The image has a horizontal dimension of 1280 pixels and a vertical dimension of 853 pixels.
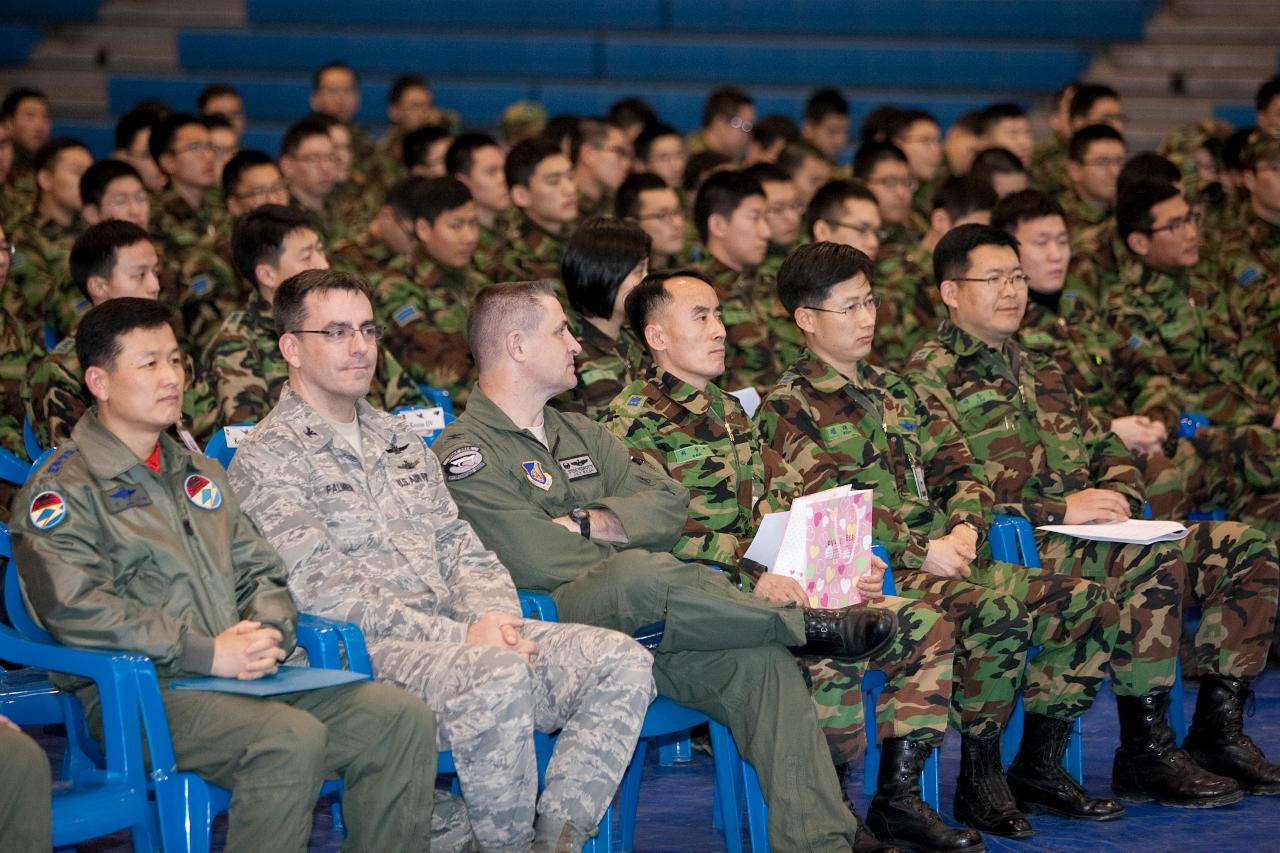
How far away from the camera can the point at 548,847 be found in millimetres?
3201

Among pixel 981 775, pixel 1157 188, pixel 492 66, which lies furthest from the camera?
pixel 492 66

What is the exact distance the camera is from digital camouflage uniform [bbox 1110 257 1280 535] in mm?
5195

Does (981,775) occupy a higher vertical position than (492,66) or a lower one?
lower

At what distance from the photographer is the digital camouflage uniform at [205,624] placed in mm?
2898

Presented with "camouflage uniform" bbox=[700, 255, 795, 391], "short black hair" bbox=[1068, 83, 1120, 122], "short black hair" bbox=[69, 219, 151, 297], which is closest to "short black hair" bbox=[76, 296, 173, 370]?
"short black hair" bbox=[69, 219, 151, 297]

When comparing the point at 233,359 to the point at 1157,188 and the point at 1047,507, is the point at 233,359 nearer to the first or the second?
the point at 1047,507

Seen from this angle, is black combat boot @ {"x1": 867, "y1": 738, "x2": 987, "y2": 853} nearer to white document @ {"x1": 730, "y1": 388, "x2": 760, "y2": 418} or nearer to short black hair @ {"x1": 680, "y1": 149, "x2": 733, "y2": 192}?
white document @ {"x1": 730, "y1": 388, "x2": 760, "y2": 418}

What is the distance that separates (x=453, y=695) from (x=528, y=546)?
1.73ft

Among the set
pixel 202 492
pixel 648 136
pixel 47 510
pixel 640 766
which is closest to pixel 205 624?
pixel 202 492

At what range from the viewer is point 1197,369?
5.59 meters

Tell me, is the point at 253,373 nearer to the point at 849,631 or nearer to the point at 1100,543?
the point at 849,631

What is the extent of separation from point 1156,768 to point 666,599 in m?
1.50

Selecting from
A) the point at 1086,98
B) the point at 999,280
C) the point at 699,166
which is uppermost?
the point at 1086,98

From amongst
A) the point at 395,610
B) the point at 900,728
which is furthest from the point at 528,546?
the point at 900,728
